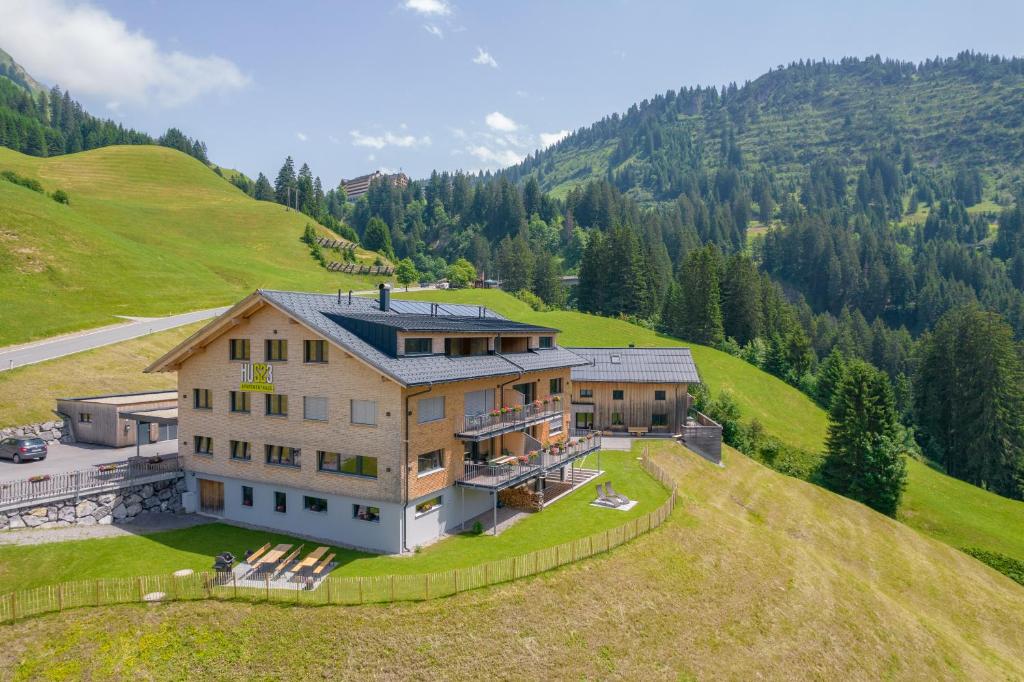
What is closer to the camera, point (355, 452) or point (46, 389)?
point (355, 452)

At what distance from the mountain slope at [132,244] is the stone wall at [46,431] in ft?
62.5

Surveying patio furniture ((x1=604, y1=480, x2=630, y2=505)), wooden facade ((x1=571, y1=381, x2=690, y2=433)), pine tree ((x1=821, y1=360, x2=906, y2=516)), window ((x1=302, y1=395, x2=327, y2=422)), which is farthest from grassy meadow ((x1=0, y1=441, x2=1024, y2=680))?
pine tree ((x1=821, y1=360, x2=906, y2=516))

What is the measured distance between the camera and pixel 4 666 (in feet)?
67.9

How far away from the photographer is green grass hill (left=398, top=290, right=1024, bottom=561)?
55.9 metres

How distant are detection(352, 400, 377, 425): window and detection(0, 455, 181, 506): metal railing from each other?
43.2 ft

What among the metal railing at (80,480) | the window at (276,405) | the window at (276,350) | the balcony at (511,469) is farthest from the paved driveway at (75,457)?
the balcony at (511,469)

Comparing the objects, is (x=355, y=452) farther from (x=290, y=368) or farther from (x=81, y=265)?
(x=81, y=265)

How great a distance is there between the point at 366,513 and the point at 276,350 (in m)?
10.3

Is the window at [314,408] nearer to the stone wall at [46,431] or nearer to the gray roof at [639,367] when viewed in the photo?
the stone wall at [46,431]

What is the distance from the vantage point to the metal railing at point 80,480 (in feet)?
96.4

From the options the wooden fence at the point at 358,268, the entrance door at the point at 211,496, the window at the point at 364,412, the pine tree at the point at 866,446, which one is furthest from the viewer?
the wooden fence at the point at 358,268

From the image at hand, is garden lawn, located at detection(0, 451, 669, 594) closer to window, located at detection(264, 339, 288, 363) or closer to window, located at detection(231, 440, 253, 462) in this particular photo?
window, located at detection(231, 440, 253, 462)

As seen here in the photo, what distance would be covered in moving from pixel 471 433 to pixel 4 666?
20.4 meters

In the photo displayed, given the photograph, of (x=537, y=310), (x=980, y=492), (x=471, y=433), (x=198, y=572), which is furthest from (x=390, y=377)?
(x=537, y=310)
